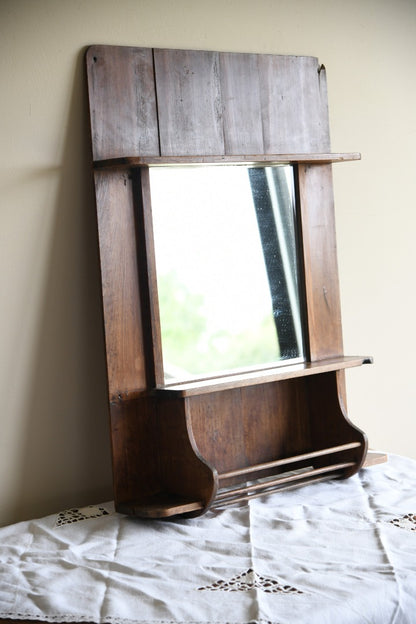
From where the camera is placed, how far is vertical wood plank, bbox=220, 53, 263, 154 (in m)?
2.26

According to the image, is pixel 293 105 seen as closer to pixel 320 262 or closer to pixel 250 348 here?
pixel 320 262

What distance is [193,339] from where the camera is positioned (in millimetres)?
2164

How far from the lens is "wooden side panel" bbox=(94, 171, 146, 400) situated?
205cm

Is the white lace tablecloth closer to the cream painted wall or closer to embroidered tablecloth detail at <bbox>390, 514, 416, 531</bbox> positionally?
embroidered tablecloth detail at <bbox>390, 514, 416, 531</bbox>

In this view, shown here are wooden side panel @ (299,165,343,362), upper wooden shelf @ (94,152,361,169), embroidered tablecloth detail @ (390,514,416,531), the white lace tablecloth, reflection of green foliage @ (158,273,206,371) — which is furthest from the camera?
wooden side panel @ (299,165,343,362)

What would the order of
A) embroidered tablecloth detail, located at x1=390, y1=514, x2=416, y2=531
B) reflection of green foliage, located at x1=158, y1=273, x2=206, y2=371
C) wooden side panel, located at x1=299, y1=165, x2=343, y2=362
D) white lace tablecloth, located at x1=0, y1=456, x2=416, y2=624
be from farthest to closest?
wooden side panel, located at x1=299, y1=165, x2=343, y2=362, reflection of green foliage, located at x1=158, y1=273, x2=206, y2=371, embroidered tablecloth detail, located at x1=390, y1=514, x2=416, y2=531, white lace tablecloth, located at x1=0, y1=456, x2=416, y2=624

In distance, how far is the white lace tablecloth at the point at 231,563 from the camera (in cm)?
150

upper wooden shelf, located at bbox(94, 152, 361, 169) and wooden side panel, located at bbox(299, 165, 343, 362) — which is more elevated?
upper wooden shelf, located at bbox(94, 152, 361, 169)

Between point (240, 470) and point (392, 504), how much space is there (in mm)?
402

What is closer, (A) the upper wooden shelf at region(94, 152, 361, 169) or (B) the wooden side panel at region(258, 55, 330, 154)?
(A) the upper wooden shelf at region(94, 152, 361, 169)

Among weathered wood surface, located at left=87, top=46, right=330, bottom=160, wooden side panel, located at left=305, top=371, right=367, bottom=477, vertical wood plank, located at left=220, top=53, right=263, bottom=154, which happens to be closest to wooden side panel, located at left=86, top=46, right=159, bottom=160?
weathered wood surface, located at left=87, top=46, right=330, bottom=160

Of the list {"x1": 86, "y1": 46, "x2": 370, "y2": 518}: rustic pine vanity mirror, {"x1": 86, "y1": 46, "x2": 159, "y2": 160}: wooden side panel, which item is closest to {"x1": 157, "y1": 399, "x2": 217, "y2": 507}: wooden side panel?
{"x1": 86, "y1": 46, "x2": 370, "y2": 518}: rustic pine vanity mirror

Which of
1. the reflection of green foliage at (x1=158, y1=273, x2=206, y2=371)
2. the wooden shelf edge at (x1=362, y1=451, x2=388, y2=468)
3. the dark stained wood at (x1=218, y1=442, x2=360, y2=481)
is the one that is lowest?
the wooden shelf edge at (x1=362, y1=451, x2=388, y2=468)

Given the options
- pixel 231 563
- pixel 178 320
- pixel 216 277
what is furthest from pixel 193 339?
pixel 231 563
